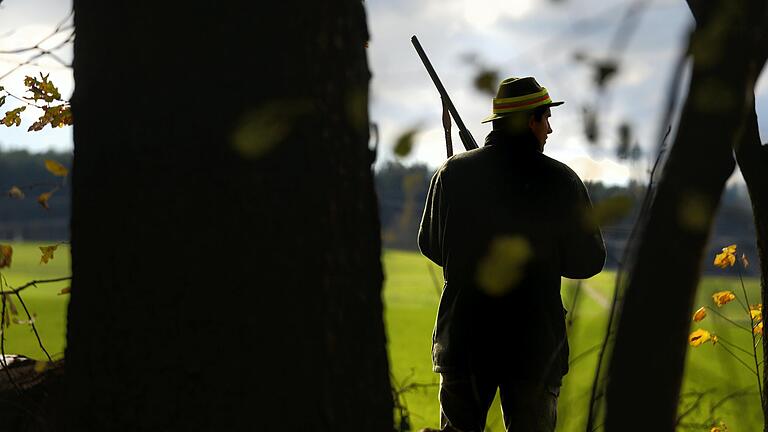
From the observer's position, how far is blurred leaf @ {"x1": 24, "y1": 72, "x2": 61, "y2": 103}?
142 inches

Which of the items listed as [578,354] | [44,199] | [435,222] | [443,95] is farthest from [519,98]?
[578,354]

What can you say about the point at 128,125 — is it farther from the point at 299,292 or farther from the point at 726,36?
the point at 726,36

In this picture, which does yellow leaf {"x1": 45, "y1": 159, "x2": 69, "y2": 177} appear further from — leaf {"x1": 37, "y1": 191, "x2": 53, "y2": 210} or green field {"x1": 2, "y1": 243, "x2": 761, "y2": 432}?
green field {"x1": 2, "y1": 243, "x2": 761, "y2": 432}

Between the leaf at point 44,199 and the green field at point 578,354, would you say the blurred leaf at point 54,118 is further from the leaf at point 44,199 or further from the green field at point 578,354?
the green field at point 578,354

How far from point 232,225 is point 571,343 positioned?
0.80 meters

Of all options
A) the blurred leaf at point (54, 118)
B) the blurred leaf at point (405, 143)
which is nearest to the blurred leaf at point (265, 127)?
the blurred leaf at point (405, 143)

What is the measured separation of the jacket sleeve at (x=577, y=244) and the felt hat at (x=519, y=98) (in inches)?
13.0

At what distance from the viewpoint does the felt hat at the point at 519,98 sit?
10.6 feet

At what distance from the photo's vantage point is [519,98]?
3.23m

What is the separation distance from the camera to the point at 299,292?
1.86 metres

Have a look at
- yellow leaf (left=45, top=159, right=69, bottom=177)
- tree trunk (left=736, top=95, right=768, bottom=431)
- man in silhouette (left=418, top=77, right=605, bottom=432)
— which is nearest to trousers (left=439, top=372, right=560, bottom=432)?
man in silhouette (left=418, top=77, right=605, bottom=432)

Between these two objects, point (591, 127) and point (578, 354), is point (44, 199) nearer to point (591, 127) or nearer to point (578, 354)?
point (591, 127)

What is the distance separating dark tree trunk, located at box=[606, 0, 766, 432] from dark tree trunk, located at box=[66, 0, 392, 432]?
2.00ft

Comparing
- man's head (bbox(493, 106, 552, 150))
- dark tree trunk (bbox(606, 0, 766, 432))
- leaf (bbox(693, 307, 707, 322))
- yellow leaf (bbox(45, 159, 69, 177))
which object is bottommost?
leaf (bbox(693, 307, 707, 322))
